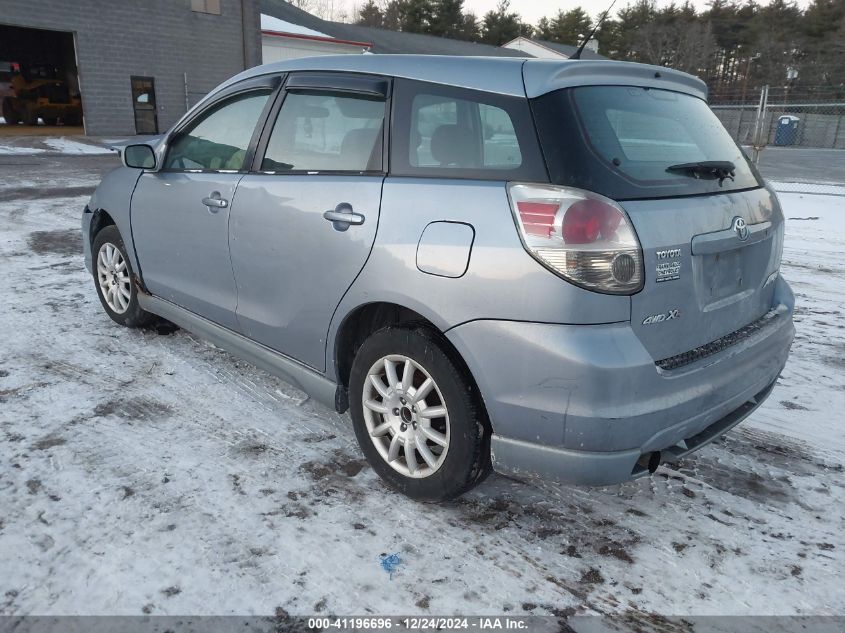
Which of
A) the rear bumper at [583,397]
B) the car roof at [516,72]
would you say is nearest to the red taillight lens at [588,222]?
the rear bumper at [583,397]

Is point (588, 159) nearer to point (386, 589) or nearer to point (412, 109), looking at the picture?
point (412, 109)

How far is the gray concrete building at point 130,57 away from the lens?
21367mm

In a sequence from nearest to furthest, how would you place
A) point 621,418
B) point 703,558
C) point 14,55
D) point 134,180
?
point 621,418 < point 703,558 < point 134,180 < point 14,55

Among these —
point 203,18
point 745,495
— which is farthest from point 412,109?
point 203,18

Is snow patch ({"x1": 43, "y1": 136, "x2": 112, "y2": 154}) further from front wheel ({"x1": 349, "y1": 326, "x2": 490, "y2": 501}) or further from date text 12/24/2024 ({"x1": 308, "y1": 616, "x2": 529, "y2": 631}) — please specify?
date text 12/24/2024 ({"x1": 308, "y1": 616, "x2": 529, "y2": 631})

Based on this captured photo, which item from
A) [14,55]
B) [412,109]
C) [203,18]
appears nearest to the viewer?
[412,109]

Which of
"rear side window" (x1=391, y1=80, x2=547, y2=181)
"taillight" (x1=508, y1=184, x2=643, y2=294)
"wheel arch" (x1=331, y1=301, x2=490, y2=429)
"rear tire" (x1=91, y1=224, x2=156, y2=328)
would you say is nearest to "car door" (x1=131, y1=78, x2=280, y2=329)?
"rear tire" (x1=91, y1=224, x2=156, y2=328)

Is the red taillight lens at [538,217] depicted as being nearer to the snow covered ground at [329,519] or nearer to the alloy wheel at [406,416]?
the alloy wheel at [406,416]

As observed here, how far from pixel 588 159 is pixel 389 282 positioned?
863 millimetres

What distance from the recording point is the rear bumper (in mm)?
2072

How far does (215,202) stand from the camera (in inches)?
132

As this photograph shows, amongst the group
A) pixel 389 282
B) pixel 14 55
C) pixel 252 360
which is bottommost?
pixel 252 360

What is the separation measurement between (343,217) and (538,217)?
90 cm

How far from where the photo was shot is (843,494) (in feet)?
8.99
